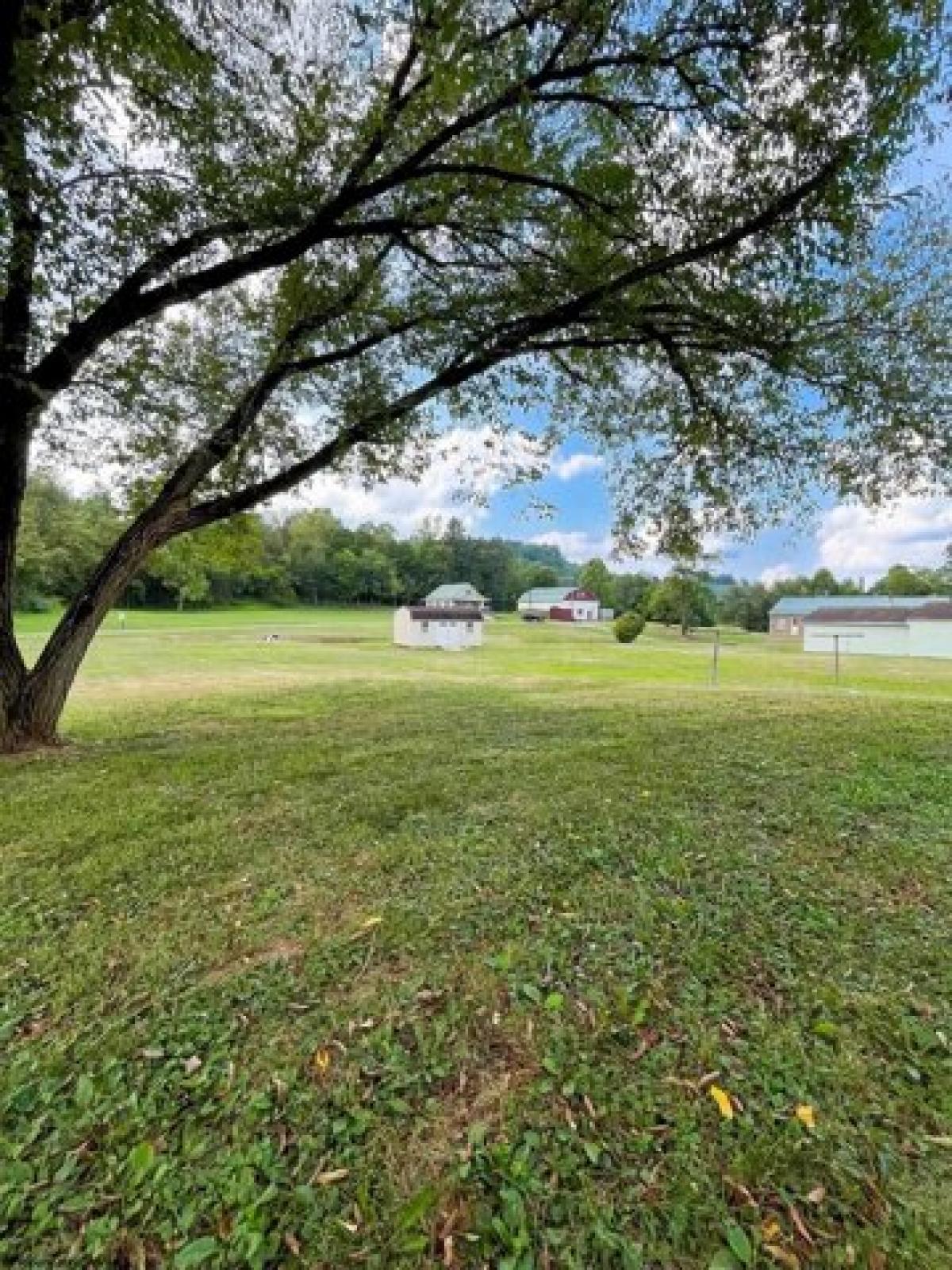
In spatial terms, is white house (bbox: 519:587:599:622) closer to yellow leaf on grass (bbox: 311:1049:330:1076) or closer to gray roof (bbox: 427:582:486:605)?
gray roof (bbox: 427:582:486:605)

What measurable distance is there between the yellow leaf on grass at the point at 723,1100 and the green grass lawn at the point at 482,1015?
0.05 ft

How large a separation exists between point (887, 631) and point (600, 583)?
30325 millimetres

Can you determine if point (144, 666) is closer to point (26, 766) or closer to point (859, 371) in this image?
point (26, 766)

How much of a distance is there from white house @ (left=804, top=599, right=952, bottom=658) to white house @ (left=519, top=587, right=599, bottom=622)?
25.6 metres

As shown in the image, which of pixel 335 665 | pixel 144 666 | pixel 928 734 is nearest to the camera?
pixel 928 734

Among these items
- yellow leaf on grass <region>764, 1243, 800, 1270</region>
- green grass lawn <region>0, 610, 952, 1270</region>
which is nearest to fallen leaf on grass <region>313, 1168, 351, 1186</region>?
green grass lawn <region>0, 610, 952, 1270</region>

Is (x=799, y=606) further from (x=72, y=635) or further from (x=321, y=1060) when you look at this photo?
(x=321, y=1060)

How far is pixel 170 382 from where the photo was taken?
609 cm

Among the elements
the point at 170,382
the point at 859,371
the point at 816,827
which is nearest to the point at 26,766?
the point at 170,382

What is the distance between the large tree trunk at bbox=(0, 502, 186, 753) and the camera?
5.30 meters

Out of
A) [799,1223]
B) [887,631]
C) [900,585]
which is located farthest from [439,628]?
[900,585]

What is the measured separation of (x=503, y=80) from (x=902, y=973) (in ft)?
15.5

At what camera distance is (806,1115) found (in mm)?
1614

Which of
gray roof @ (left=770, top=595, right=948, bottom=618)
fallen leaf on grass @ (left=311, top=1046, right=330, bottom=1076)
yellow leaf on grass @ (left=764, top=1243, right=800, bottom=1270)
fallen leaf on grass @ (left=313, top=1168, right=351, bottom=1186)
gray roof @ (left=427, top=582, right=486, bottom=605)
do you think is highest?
gray roof @ (left=427, top=582, right=486, bottom=605)
